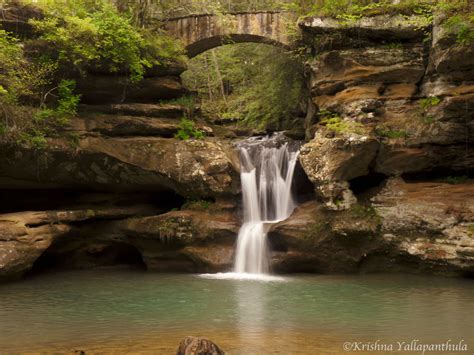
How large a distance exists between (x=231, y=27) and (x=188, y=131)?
494 centimetres

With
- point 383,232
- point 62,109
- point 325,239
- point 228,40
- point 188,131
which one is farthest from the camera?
point 228,40

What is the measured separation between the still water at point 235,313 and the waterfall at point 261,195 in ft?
5.44

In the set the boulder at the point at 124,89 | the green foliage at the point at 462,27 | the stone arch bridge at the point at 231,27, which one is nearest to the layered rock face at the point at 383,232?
the green foliage at the point at 462,27

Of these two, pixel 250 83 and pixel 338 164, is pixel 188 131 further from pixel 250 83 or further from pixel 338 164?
pixel 250 83

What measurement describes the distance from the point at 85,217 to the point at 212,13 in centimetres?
981

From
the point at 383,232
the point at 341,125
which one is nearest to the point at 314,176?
the point at 341,125

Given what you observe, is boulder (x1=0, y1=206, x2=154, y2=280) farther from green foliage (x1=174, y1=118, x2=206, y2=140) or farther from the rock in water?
the rock in water

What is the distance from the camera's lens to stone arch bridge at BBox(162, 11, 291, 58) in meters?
20.8

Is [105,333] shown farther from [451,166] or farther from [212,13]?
[212,13]

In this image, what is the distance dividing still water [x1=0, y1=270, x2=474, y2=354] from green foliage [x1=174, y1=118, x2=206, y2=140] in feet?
18.3

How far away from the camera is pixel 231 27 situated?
20.7 metres

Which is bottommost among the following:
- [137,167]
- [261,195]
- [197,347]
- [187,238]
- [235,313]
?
[235,313]

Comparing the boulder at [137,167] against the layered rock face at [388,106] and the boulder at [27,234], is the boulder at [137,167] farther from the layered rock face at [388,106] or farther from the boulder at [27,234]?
the layered rock face at [388,106]

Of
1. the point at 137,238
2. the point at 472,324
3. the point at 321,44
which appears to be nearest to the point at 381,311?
the point at 472,324
